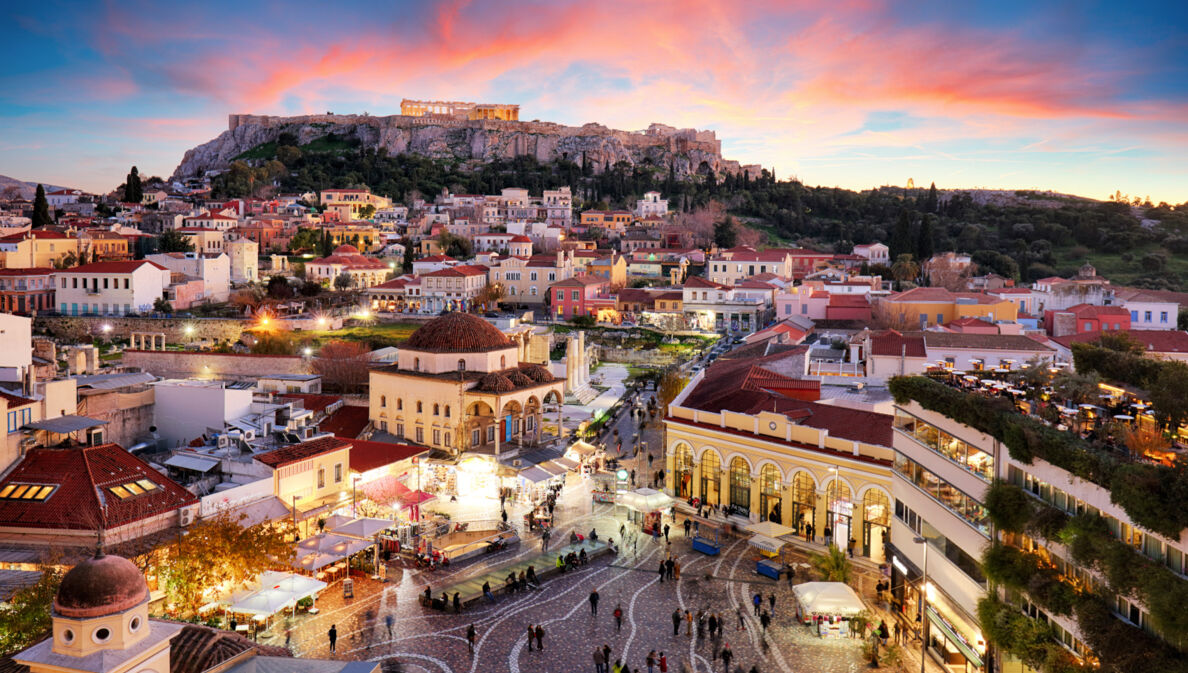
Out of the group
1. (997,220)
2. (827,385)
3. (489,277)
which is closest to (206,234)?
(489,277)

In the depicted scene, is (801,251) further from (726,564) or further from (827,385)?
(726,564)

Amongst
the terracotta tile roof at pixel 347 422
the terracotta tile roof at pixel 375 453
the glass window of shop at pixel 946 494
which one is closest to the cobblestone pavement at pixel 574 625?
the glass window of shop at pixel 946 494

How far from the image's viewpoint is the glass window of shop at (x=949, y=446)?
16609 mm

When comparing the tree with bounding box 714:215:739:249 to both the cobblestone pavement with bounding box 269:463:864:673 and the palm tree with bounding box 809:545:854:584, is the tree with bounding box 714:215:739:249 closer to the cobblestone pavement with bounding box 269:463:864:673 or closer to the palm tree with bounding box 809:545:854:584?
the cobblestone pavement with bounding box 269:463:864:673

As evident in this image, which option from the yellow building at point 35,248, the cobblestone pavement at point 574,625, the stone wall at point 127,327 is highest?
the yellow building at point 35,248

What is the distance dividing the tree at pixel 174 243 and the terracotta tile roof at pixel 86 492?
58.6 metres

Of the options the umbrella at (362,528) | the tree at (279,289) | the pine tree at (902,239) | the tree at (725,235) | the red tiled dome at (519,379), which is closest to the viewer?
the umbrella at (362,528)

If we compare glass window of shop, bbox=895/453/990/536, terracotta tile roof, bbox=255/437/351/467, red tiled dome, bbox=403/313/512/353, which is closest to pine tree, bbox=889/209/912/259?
red tiled dome, bbox=403/313/512/353

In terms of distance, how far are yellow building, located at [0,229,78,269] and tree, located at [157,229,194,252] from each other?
22.0 feet

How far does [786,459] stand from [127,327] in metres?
52.0

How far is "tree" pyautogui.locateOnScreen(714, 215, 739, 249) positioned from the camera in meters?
96.8

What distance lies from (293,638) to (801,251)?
7653 centimetres

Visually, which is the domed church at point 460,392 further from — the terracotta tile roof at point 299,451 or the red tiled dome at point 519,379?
the terracotta tile roof at point 299,451

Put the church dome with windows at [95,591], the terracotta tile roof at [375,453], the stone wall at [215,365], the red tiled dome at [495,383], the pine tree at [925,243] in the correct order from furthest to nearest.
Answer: the pine tree at [925,243], the stone wall at [215,365], the red tiled dome at [495,383], the terracotta tile roof at [375,453], the church dome with windows at [95,591]
